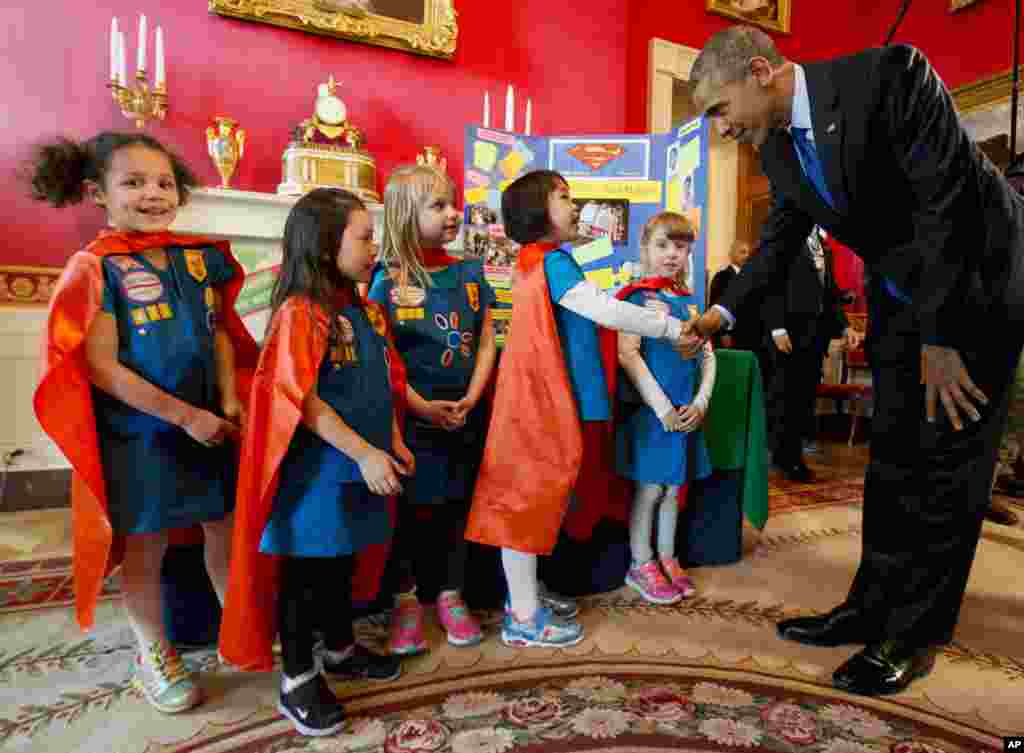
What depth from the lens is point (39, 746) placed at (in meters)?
1.09

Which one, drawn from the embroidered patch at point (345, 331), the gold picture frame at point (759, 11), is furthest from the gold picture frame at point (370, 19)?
the embroidered patch at point (345, 331)

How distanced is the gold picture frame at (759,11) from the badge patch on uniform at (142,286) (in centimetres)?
507

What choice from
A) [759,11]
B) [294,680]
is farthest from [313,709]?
[759,11]

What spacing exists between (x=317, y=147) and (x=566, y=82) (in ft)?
6.05

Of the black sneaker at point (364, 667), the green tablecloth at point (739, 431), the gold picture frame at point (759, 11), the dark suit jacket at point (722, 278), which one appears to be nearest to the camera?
the black sneaker at point (364, 667)

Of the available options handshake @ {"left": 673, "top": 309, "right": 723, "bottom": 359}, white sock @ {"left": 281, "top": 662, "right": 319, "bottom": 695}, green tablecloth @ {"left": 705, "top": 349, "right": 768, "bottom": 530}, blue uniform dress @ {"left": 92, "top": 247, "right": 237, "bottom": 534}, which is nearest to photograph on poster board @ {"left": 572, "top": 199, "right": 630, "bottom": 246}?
green tablecloth @ {"left": 705, "top": 349, "right": 768, "bottom": 530}

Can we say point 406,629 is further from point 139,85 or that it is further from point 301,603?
point 139,85

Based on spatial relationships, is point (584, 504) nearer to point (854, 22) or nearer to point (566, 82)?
point (566, 82)

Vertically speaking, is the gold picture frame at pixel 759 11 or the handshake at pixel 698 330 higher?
the gold picture frame at pixel 759 11

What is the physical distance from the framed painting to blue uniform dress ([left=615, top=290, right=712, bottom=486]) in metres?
4.03

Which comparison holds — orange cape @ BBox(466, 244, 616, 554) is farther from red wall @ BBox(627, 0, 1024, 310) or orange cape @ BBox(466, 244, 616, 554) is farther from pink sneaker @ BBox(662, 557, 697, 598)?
red wall @ BBox(627, 0, 1024, 310)

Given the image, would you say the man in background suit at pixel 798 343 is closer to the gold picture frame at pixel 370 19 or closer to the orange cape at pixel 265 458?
the gold picture frame at pixel 370 19

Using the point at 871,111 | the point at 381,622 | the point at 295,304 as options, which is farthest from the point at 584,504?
the point at 871,111

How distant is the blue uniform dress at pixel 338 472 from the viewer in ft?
3.68
